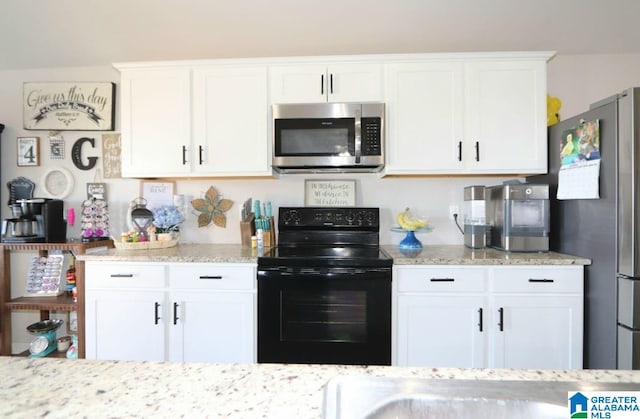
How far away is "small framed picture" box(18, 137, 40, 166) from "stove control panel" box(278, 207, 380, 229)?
2.11 metres

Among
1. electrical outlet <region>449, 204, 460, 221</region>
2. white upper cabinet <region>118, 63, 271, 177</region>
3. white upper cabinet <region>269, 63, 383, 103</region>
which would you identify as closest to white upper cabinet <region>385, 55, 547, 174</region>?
white upper cabinet <region>269, 63, 383, 103</region>

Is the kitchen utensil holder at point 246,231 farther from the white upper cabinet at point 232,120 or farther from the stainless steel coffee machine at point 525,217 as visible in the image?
the stainless steel coffee machine at point 525,217

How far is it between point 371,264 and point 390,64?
1.32 metres

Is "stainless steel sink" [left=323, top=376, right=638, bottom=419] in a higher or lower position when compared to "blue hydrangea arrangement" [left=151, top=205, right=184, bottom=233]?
lower

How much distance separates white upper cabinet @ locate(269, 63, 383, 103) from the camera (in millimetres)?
2223

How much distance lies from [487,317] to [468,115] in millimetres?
1272

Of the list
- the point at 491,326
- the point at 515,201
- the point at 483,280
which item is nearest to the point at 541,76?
the point at 515,201

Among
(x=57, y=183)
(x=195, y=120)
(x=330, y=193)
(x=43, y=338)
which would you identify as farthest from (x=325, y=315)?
(x=57, y=183)

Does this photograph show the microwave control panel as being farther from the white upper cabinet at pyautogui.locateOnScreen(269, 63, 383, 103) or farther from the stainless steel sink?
the stainless steel sink

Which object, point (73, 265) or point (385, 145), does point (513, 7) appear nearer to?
point (385, 145)

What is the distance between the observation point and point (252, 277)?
1.98 m

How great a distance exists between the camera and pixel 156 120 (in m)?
2.33

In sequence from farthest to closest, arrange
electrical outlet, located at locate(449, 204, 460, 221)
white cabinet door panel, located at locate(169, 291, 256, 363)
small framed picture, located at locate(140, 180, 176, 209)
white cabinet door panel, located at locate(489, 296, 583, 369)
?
small framed picture, located at locate(140, 180, 176, 209) < electrical outlet, located at locate(449, 204, 460, 221) < white cabinet door panel, located at locate(169, 291, 256, 363) < white cabinet door panel, located at locate(489, 296, 583, 369)

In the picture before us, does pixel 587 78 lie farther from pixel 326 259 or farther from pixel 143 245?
pixel 143 245
